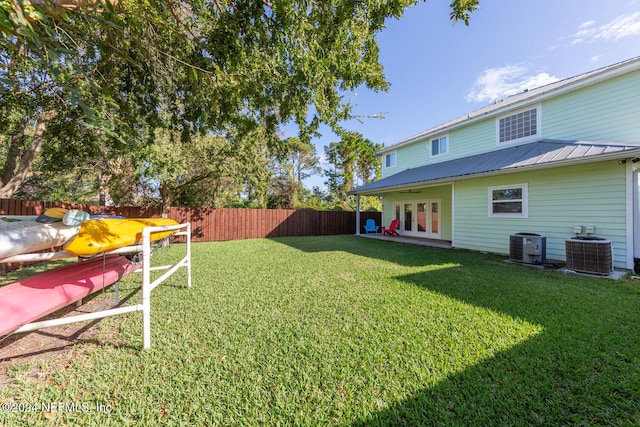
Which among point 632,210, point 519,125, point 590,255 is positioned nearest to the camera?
point 590,255

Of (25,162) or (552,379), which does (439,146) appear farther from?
(25,162)

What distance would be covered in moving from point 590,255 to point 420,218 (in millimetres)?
7565

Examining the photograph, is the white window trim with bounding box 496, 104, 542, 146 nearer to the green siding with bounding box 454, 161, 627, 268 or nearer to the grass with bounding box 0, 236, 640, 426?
the green siding with bounding box 454, 161, 627, 268

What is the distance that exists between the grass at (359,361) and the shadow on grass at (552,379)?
0.04 feet

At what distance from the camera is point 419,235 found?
41.8 ft

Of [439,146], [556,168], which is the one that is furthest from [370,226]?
[556,168]

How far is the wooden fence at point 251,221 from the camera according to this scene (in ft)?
35.9

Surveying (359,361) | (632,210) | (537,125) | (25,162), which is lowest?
(359,361)

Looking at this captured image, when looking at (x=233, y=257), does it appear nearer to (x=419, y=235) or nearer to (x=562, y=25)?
(x=419, y=235)

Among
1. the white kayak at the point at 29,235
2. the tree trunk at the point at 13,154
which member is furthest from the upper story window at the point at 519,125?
the tree trunk at the point at 13,154

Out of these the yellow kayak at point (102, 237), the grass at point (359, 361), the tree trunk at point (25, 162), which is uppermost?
the tree trunk at point (25, 162)

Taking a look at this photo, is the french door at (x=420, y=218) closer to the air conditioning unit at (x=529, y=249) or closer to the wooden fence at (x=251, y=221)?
the wooden fence at (x=251, y=221)

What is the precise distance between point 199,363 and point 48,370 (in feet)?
4.45

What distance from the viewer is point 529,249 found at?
637 cm
